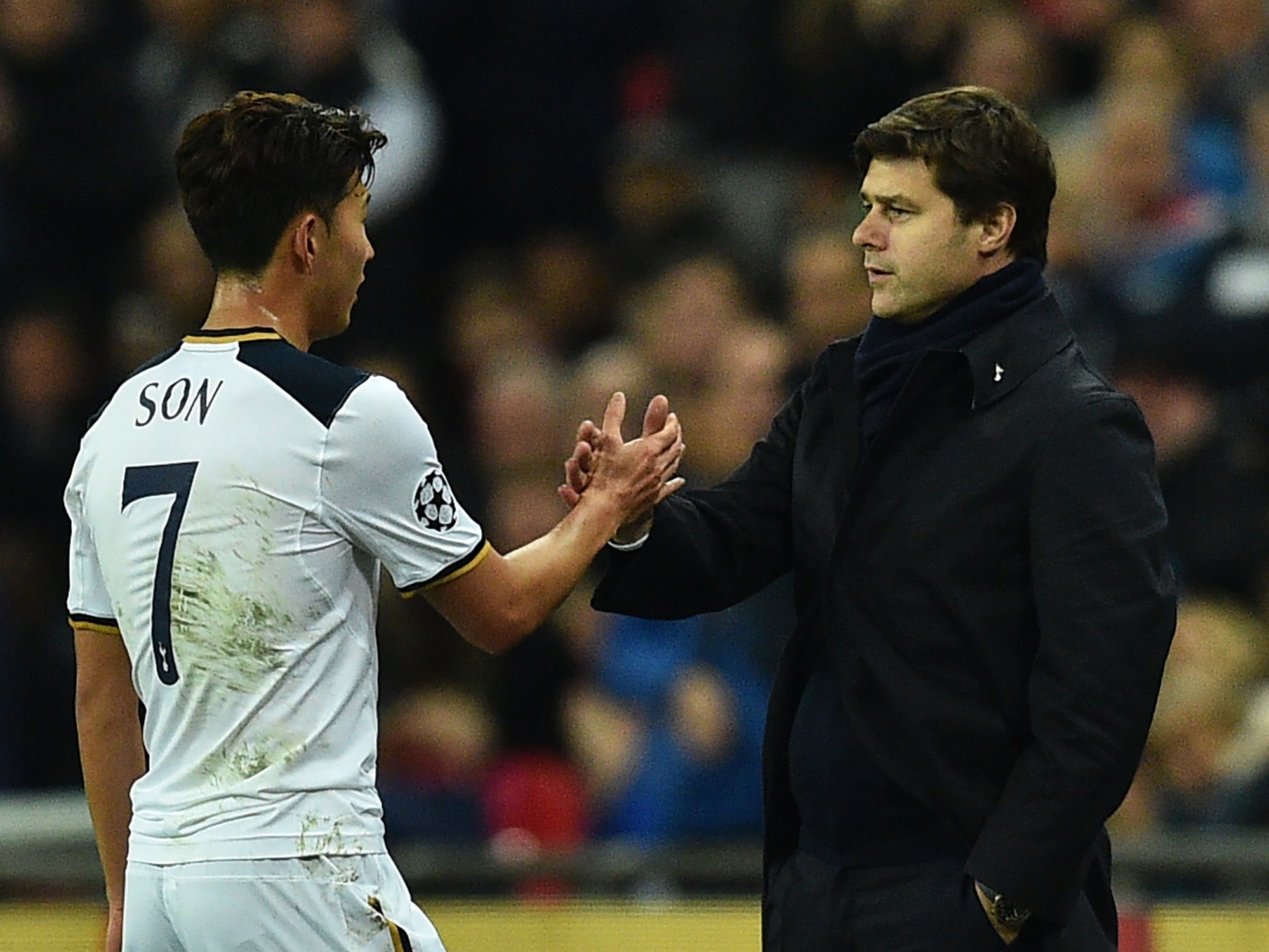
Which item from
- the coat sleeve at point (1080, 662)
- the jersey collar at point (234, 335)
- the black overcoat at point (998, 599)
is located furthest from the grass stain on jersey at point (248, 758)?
the coat sleeve at point (1080, 662)

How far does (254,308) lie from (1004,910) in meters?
1.47

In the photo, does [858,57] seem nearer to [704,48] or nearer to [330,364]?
[704,48]

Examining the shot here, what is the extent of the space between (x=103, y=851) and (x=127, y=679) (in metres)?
0.29

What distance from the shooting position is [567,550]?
3.95 m

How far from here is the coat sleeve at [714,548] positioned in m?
4.19

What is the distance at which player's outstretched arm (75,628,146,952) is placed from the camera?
12.8 ft

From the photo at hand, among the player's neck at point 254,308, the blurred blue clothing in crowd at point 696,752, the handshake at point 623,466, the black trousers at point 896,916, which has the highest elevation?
the player's neck at point 254,308

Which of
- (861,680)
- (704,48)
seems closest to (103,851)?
(861,680)

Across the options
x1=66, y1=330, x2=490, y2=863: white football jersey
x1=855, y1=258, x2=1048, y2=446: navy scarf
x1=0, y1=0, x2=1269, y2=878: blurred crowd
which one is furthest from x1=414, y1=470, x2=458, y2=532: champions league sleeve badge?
x1=0, y1=0, x2=1269, y2=878: blurred crowd

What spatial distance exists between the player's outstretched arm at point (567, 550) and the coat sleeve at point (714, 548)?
84 mm

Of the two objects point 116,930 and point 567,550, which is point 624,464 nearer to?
point 567,550

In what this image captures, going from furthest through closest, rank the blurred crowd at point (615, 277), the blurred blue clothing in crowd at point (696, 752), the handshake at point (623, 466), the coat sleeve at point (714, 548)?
the blurred crowd at point (615, 277) < the blurred blue clothing in crowd at point (696, 752) < the coat sleeve at point (714, 548) < the handshake at point (623, 466)

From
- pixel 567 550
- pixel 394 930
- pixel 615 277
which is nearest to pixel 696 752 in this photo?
pixel 615 277

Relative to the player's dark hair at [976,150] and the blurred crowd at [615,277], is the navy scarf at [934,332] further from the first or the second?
the blurred crowd at [615,277]
